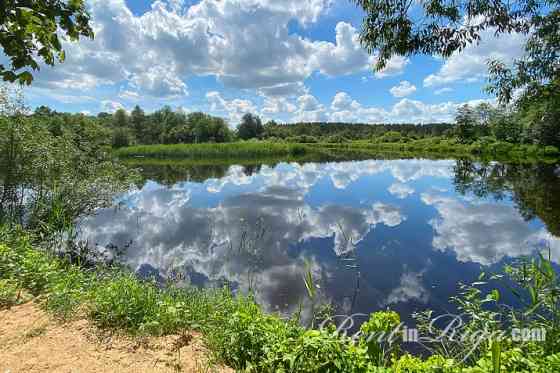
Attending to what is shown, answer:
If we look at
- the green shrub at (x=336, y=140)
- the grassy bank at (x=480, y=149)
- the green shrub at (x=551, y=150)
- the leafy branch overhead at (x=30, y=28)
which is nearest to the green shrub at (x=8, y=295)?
the leafy branch overhead at (x=30, y=28)

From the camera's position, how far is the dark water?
7.40 meters

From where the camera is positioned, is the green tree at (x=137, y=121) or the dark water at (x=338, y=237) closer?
the dark water at (x=338, y=237)

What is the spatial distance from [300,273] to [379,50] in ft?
18.3

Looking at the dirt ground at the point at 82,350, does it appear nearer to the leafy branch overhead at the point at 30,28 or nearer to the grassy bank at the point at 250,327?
the grassy bank at the point at 250,327

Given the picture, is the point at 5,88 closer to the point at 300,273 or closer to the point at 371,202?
the point at 300,273

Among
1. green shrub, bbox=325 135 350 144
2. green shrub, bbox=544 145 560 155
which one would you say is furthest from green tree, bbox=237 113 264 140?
green shrub, bbox=544 145 560 155

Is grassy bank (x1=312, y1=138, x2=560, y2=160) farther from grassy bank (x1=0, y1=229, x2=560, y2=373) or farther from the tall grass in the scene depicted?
grassy bank (x1=0, y1=229, x2=560, y2=373)

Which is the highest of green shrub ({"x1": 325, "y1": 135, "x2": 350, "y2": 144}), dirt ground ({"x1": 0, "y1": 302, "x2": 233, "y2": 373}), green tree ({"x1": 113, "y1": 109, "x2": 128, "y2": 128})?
green tree ({"x1": 113, "y1": 109, "x2": 128, "y2": 128})

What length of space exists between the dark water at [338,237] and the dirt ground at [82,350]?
122 inches

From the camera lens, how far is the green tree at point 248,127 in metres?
104

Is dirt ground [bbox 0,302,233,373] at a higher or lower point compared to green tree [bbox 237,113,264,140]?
lower

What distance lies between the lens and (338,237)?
36.9ft

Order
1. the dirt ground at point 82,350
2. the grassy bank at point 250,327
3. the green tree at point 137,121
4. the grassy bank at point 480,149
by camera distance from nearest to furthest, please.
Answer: the grassy bank at point 250,327 → the dirt ground at point 82,350 → the grassy bank at point 480,149 → the green tree at point 137,121

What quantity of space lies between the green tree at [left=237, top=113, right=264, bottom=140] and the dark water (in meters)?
84.8
